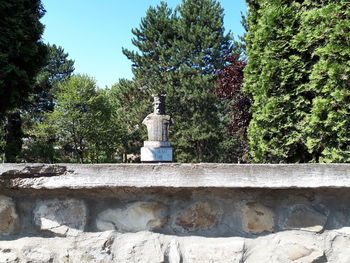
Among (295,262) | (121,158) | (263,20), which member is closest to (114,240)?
(295,262)

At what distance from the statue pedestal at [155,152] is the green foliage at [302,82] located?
4.07 metres

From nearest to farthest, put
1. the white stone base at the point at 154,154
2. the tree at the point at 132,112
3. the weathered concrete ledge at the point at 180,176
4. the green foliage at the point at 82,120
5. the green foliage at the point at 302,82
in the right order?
the weathered concrete ledge at the point at 180,176
the green foliage at the point at 302,82
the white stone base at the point at 154,154
the green foliage at the point at 82,120
the tree at the point at 132,112

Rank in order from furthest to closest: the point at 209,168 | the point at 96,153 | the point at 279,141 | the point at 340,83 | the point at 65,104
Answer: the point at 96,153 → the point at 65,104 → the point at 279,141 → the point at 340,83 → the point at 209,168

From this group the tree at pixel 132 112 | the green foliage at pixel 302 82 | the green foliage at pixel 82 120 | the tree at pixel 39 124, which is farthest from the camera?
the tree at pixel 132 112

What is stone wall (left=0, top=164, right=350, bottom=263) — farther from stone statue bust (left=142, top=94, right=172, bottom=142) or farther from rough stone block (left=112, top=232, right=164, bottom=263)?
stone statue bust (left=142, top=94, right=172, bottom=142)

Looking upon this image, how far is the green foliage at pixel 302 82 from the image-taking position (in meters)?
3.56

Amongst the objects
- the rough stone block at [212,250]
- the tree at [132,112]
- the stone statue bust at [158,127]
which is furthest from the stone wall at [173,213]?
the tree at [132,112]

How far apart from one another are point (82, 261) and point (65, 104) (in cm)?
1666

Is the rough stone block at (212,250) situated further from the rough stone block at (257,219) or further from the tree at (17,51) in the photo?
the tree at (17,51)

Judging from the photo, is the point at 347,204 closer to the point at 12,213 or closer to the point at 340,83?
the point at 12,213

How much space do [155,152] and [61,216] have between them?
24.4 feet

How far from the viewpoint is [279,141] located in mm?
4398

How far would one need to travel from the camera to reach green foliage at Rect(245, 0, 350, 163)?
3.56 metres

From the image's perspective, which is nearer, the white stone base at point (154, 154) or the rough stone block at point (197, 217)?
the rough stone block at point (197, 217)
